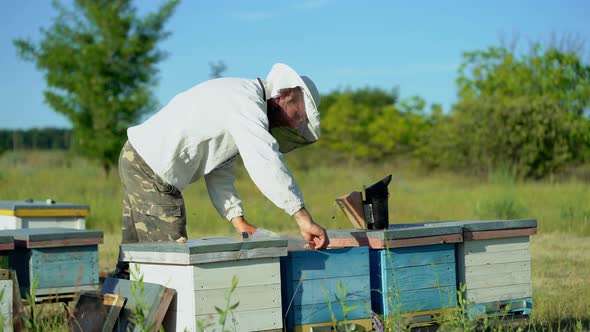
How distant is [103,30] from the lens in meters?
15.7

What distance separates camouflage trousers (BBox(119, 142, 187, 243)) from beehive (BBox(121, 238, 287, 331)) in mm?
702

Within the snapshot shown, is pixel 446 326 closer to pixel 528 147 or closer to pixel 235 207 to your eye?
pixel 235 207

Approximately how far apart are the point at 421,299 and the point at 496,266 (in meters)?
0.58

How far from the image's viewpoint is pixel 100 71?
15.3 metres

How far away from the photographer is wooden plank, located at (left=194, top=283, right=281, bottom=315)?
3180mm

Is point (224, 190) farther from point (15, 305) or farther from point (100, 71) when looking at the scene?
point (100, 71)

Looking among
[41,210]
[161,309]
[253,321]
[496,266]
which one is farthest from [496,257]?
[41,210]

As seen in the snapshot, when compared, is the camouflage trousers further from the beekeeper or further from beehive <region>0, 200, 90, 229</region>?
beehive <region>0, 200, 90, 229</region>

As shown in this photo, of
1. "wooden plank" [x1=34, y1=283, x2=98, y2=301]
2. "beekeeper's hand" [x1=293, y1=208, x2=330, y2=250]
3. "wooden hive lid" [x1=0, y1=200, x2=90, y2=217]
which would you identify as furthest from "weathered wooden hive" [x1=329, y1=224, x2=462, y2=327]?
"wooden hive lid" [x1=0, y1=200, x2=90, y2=217]

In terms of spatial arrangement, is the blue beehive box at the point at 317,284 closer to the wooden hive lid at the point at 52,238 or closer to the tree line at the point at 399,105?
the wooden hive lid at the point at 52,238

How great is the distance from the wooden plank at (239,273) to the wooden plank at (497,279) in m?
1.18

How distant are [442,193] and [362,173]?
4317 millimetres

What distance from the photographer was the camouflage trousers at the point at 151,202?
13.7 ft

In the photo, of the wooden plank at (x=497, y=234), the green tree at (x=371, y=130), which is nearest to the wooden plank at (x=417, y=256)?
the wooden plank at (x=497, y=234)
